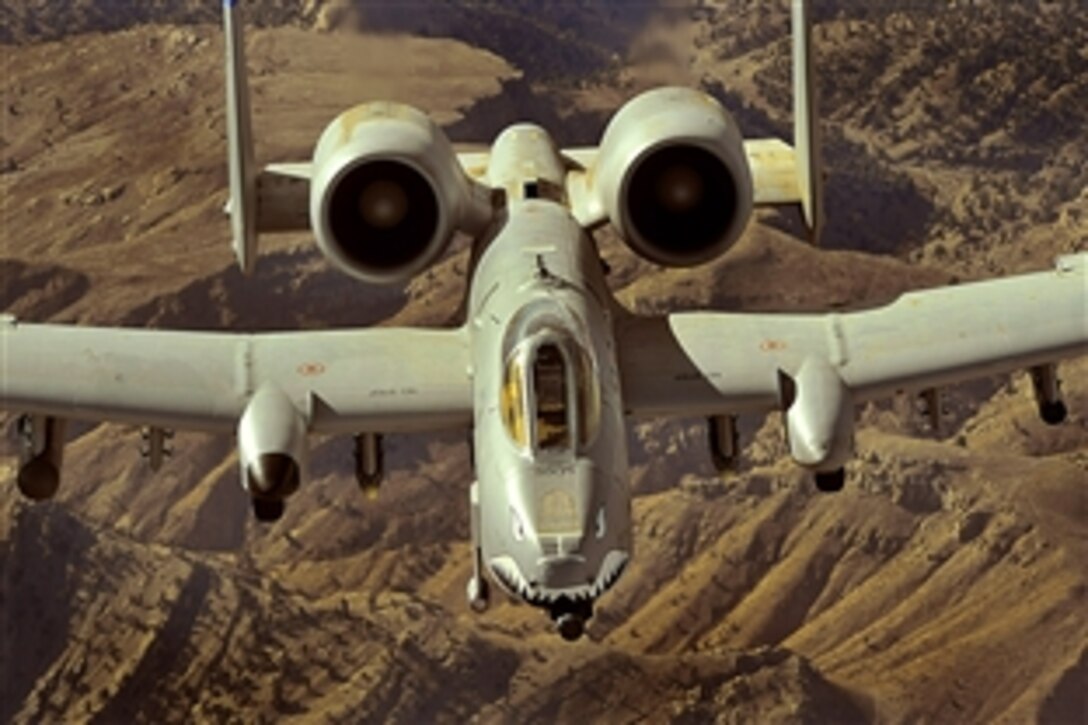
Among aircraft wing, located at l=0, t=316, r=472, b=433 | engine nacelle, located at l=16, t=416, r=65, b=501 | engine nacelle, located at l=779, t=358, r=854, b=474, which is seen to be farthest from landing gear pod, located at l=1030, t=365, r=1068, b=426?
engine nacelle, located at l=16, t=416, r=65, b=501

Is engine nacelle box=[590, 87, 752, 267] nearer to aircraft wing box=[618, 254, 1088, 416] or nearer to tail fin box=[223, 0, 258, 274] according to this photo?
aircraft wing box=[618, 254, 1088, 416]

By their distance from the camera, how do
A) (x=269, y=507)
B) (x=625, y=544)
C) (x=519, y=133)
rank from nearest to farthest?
(x=625, y=544)
(x=269, y=507)
(x=519, y=133)

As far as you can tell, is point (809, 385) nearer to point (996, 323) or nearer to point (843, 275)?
point (996, 323)

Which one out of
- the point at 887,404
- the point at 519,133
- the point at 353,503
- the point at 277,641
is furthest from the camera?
the point at 887,404

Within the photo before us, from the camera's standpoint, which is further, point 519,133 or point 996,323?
point 519,133

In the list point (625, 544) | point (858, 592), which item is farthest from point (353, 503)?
point (625, 544)

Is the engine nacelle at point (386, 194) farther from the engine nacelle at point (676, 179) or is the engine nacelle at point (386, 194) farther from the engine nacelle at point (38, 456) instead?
the engine nacelle at point (38, 456)
